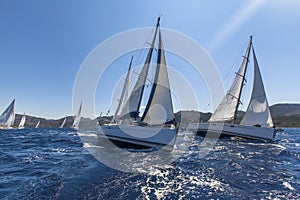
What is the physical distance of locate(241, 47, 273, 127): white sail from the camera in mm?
24828

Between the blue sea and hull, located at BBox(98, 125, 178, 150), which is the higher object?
hull, located at BBox(98, 125, 178, 150)

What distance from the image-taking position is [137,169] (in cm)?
870

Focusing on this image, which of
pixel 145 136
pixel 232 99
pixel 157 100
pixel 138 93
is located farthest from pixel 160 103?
pixel 232 99

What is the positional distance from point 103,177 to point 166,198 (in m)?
2.99

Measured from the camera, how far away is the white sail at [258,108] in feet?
81.5

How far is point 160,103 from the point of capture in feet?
52.0

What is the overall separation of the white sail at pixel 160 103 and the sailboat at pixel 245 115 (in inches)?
545

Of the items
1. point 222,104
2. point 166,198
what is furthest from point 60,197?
point 222,104

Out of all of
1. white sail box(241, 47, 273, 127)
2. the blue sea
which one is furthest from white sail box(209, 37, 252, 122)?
the blue sea

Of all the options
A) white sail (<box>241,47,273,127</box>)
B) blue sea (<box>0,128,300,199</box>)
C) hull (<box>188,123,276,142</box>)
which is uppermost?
white sail (<box>241,47,273,127</box>)

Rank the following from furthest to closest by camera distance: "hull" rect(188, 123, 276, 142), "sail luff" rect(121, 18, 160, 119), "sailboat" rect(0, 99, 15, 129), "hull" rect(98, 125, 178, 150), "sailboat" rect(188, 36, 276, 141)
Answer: "sailboat" rect(0, 99, 15, 129)
"sailboat" rect(188, 36, 276, 141)
"hull" rect(188, 123, 276, 142)
"sail luff" rect(121, 18, 160, 119)
"hull" rect(98, 125, 178, 150)

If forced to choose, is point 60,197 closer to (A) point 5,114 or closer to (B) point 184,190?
(B) point 184,190

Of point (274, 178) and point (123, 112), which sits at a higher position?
point (123, 112)

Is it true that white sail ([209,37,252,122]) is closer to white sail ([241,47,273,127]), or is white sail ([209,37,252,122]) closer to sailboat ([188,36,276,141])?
sailboat ([188,36,276,141])
